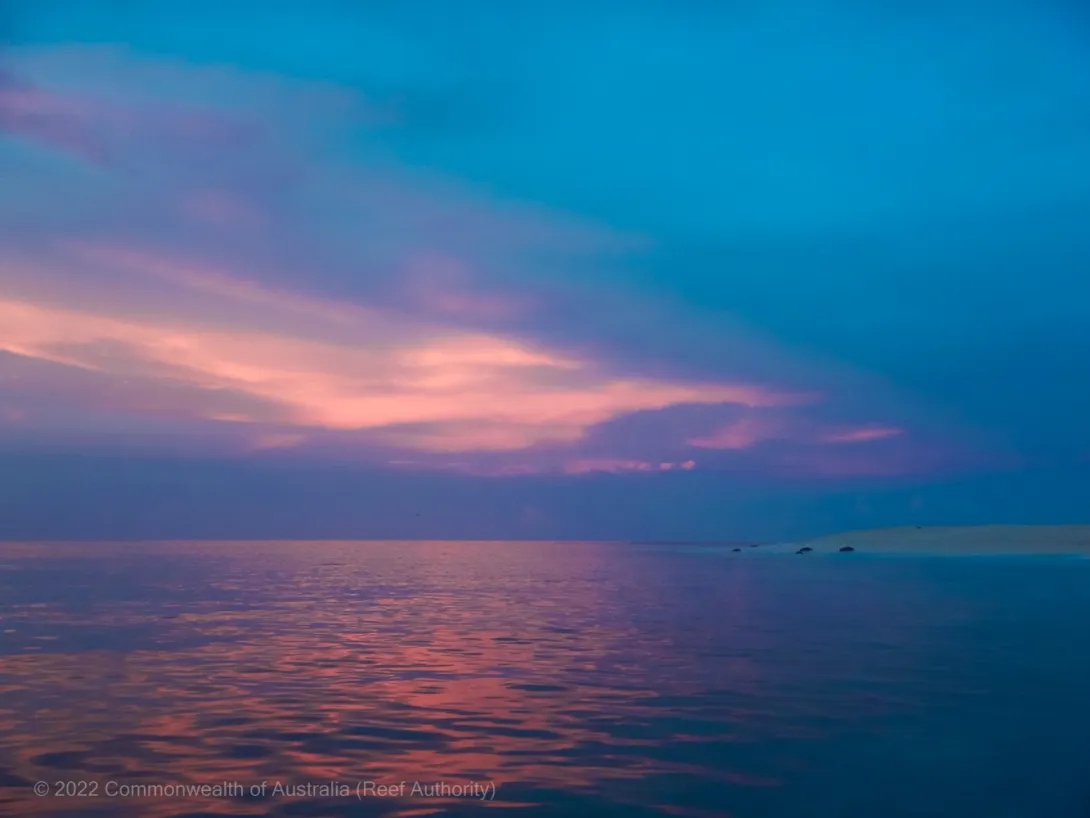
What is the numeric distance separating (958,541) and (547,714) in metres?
160

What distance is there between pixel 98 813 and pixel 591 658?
16964 mm

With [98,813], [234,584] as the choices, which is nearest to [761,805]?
[98,813]

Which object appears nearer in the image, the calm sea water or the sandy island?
the calm sea water

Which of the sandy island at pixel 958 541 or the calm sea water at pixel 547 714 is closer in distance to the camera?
the calm sea water at pixel 547 714

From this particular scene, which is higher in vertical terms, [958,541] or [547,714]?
[547,714]

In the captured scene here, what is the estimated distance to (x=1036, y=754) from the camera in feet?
53.7

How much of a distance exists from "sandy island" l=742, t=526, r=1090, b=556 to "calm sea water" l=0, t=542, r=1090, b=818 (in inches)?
4692

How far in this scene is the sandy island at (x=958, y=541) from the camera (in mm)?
147600

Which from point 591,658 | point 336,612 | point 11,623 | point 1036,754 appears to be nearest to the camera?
point 1036,754

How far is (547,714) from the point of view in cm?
1956

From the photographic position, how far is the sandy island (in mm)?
147600

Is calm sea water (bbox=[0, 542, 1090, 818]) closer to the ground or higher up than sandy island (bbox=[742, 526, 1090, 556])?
higher up

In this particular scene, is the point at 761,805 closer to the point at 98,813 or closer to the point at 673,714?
the point at 673,714

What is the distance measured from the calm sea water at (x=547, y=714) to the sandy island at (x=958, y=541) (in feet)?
391
